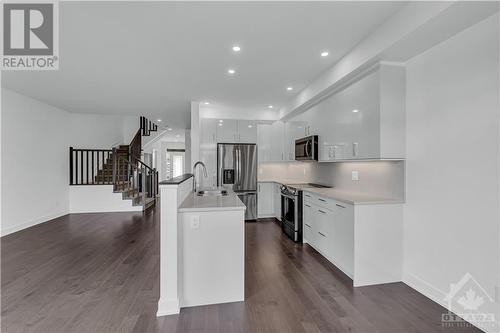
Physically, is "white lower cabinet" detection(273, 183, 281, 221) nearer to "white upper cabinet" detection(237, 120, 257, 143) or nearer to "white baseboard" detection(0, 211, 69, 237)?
"white upper cabinet" detection(237, 120, 257, 143)

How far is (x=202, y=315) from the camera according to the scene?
2.09 meters

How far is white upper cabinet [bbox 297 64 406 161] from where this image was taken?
8.52 feet

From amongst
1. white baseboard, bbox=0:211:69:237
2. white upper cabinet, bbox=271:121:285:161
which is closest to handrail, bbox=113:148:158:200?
white baseboard, bbox=0:211:69:237

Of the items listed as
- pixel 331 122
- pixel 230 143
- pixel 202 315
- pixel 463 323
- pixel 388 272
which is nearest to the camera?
pixel 463 323

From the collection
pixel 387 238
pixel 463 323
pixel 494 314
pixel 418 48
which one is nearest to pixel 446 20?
pixel 418 48

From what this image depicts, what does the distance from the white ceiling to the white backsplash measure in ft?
4.99

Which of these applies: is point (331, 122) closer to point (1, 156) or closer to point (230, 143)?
point (230, 143)

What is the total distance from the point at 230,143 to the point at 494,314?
15.4 ft

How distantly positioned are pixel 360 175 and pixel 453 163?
134 centimetres

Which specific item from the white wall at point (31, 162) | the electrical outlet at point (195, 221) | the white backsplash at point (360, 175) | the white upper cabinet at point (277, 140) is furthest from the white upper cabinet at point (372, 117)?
the white wall at point (31, 162)

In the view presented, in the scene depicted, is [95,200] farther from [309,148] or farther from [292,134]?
[309,148]

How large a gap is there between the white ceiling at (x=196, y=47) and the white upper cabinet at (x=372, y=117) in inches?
20.0

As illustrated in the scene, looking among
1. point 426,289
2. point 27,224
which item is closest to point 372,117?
point 426,289

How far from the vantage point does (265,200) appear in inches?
227
